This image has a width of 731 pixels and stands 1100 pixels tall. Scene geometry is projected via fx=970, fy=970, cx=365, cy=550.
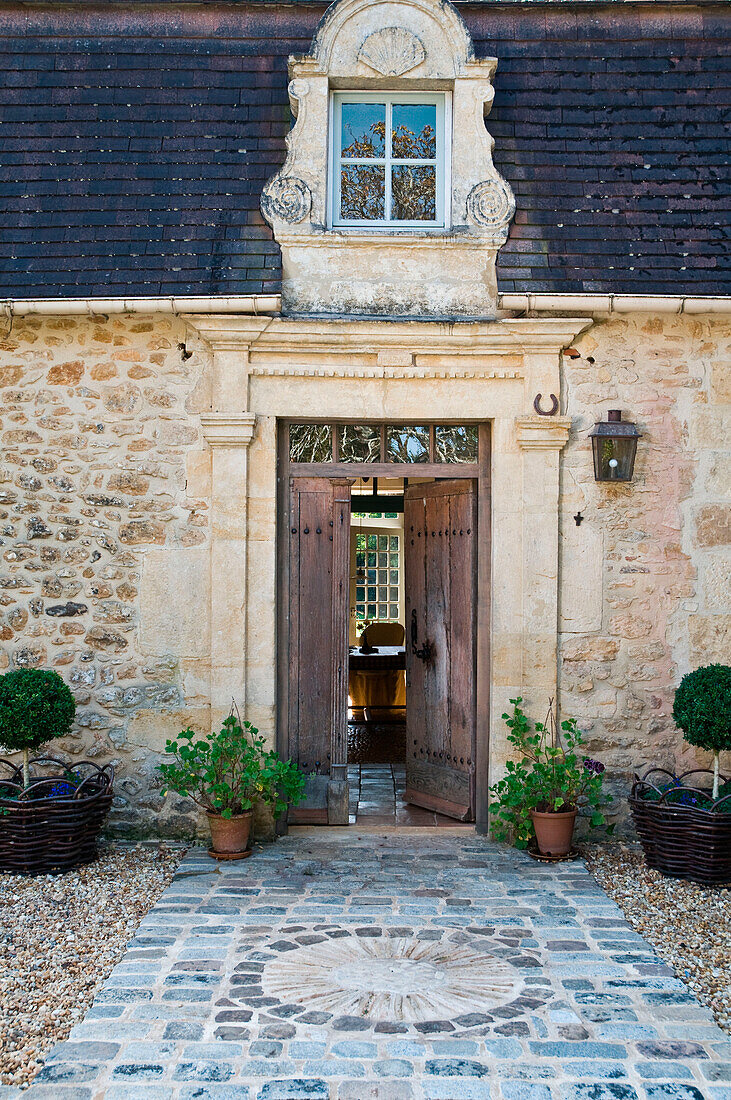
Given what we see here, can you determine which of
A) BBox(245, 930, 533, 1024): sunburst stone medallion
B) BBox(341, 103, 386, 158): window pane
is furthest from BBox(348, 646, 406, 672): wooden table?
BBox(245, 930, 533, 1024): sunburst stone medallion

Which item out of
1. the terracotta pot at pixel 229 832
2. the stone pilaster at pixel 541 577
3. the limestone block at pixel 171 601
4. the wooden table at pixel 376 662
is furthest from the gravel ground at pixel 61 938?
the wooden table at pixel 376 662

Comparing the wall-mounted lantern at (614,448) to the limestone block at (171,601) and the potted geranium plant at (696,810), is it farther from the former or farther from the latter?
the limestone block at (171,601)

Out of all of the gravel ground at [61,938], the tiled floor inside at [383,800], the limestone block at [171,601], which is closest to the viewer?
the gravel ground at [61,938]

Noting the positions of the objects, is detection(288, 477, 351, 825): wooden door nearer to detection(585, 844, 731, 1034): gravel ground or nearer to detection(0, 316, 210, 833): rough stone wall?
detection(0, 316, 210, 833): rough stone wall

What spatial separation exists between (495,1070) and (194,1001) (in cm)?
122

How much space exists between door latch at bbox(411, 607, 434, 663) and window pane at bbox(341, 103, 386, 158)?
3.10m

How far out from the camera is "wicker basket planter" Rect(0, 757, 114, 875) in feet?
17.1

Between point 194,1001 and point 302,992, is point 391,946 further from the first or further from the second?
point 194,1001

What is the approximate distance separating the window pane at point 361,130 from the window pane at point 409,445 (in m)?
1.80

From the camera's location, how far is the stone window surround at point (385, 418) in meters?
5.93

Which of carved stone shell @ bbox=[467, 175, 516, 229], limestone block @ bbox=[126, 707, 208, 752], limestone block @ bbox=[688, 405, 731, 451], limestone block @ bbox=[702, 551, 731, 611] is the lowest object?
limestone block @ bbox=[126, 707, 208, 752]

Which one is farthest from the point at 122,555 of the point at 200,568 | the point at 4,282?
the point at 4,282

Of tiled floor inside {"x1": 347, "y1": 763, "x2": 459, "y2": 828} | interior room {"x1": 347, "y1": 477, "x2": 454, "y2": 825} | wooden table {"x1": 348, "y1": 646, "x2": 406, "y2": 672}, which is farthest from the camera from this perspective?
wooden table {"x1": 348, "y1": 646, "x2": 406, "y2": 672}

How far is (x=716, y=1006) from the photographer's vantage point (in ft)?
12.5
